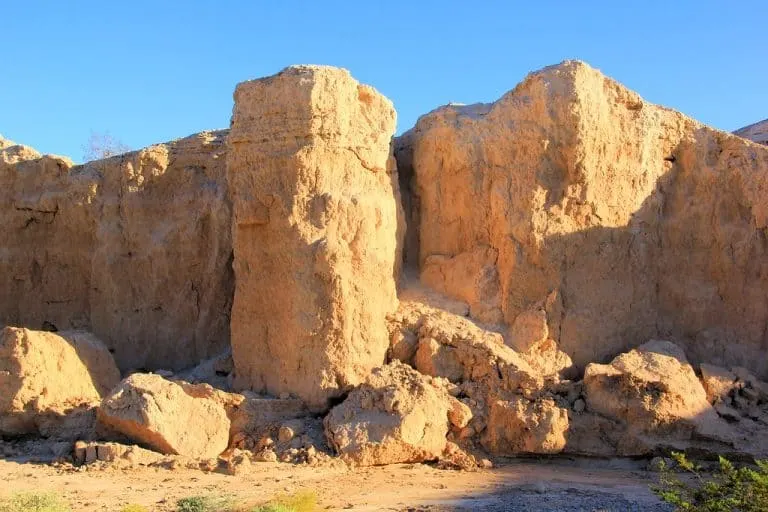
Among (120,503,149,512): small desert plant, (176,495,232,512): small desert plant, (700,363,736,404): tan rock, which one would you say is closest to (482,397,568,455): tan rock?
(700,363,736,404): tan rock

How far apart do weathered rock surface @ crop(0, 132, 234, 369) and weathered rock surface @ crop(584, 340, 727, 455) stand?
4.54 metres

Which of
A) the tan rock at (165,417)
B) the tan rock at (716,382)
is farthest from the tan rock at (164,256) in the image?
the tan rock at (716,382)

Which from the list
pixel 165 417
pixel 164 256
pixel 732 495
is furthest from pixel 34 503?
pixel 732 495

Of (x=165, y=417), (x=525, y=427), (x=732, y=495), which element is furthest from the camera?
(x=525, y=427)

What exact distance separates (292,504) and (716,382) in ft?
15.2

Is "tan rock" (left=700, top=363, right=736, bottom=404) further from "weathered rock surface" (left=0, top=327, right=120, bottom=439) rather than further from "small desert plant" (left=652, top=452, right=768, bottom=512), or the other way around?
"weathered rock surface" (left=0, top=327, right=120, bottom=439)

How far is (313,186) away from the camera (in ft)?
30.0

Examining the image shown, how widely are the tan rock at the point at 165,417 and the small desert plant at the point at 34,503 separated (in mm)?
1380

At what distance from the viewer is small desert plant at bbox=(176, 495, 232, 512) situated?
6.52 m

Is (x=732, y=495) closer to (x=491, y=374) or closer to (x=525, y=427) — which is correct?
(x=525, y=427)

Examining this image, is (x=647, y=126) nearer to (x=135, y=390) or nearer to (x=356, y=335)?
(x=356, y=335)

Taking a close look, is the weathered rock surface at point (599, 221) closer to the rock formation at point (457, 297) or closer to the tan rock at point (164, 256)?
the rock formation at point (457, 297)

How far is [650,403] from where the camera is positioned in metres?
8.38

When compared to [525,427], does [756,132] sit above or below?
above
